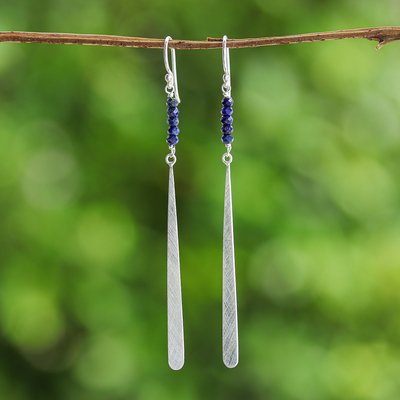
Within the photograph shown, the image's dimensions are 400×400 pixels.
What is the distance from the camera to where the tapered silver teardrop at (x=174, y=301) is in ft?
2.69

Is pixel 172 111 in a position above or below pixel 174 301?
above

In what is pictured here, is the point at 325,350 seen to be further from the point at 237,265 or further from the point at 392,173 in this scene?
the point at 392,173

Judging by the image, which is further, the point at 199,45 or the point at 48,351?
the point at 48,351

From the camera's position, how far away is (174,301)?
0.83 meters

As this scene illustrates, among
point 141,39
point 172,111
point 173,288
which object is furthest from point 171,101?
point 173,288

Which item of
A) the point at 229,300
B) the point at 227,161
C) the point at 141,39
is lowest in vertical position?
the point at 229,300

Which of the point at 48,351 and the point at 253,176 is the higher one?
the point at 253,176

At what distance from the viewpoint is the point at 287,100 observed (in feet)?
4.05

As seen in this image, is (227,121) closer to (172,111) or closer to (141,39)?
(172,111)

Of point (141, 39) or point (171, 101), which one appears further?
point (171, 101)

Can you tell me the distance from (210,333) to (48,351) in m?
0.42

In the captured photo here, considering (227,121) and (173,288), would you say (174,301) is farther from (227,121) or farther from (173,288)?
(227,121)

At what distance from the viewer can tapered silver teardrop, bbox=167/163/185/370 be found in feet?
2.69

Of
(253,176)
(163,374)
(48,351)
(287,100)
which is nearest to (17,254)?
(48,351)
